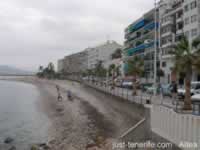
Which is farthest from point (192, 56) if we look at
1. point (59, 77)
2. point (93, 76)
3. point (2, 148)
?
point (59, 77)

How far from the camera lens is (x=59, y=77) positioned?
178 metres

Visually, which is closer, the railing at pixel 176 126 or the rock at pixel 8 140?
the railing at pixel 176 126

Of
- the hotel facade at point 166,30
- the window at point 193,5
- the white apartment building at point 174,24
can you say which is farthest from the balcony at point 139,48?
the window at point 193,5

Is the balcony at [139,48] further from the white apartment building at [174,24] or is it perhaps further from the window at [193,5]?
the window at [193,5]

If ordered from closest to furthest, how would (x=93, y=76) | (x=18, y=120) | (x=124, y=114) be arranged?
1. (x=124, y=114)
2. (x=18, y=120)
3. (x=93, y=76)

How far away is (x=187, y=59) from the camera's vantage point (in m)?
19.0

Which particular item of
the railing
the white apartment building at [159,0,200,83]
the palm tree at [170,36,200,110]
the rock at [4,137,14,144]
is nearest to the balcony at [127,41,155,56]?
the white apartment building at [159,0,200,83]

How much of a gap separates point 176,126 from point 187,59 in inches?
384

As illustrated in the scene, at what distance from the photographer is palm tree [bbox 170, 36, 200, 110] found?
62.1 ft

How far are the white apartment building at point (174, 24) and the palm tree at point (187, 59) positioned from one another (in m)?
23.7

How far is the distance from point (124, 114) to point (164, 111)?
16310 millimetres

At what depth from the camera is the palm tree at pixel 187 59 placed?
1892 cm

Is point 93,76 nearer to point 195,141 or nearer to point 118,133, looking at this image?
point 118,133

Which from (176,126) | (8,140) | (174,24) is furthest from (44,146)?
(174,24)
